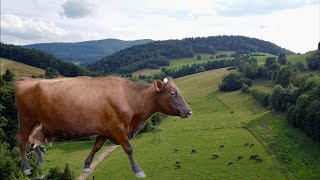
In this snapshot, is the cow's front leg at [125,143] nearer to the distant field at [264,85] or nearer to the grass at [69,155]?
the grass at [69,155]

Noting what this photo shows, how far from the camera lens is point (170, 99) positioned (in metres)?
6.27

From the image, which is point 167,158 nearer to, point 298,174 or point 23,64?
point 298,174

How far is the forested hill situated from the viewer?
11856 cm

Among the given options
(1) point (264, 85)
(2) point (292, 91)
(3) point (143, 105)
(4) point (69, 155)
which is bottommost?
(4) point (69, 155)

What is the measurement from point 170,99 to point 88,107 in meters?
1.39

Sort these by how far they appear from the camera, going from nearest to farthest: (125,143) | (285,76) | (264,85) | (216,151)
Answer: (125,143) < (216,151) < (285,76) < (264,85)

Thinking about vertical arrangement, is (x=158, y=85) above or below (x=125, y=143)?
above

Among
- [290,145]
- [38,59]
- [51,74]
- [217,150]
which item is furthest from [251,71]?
[51,74]

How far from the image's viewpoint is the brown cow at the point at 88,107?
5.70 m

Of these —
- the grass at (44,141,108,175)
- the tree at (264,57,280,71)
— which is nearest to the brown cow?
the grass at (44,141,108,175)

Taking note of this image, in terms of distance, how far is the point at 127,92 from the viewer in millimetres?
6172

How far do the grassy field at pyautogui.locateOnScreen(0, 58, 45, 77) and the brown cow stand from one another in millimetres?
152088

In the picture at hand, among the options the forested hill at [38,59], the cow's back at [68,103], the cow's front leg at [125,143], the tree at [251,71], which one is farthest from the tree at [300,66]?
the cow's back at [68,103]

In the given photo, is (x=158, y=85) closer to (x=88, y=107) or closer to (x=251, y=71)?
(x=88, y=107)
